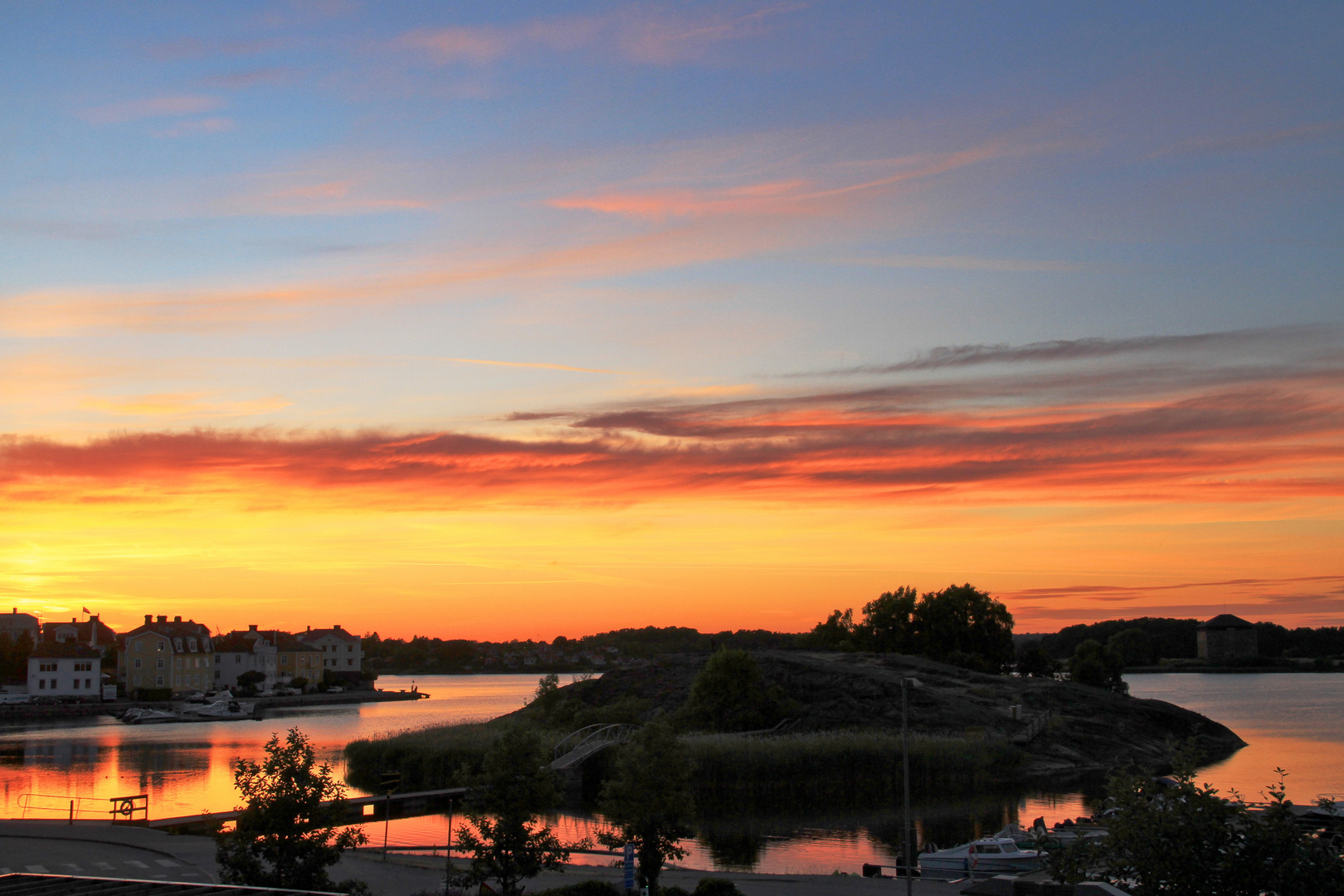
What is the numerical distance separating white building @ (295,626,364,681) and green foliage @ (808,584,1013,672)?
9411cm

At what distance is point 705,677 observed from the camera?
3565 inches

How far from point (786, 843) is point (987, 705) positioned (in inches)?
2128

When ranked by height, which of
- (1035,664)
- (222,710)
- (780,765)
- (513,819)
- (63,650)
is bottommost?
(222,710)

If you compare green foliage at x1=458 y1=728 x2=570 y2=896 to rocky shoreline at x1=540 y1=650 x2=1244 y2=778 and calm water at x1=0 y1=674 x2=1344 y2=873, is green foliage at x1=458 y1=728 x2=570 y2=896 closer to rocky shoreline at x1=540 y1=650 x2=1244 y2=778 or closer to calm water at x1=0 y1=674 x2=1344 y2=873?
calm water at x1=0 y1=674 x2=1344 y2=873

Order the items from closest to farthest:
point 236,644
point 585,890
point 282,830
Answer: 1. point 282,830
2. point 585,890
3. point 236,644

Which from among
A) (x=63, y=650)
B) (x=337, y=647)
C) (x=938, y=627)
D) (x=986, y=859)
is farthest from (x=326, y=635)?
(x=986, y=859)

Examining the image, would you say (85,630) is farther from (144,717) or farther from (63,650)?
(144,717)

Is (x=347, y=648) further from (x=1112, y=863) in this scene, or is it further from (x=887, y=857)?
(x=1112, y=863)

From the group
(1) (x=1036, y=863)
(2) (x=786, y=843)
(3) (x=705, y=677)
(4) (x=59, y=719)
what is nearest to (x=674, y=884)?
(1) (x=1036, y=863)

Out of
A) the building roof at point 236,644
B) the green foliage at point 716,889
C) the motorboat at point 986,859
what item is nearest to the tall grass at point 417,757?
the motorboat at point 986,859

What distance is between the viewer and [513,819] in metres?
28.4

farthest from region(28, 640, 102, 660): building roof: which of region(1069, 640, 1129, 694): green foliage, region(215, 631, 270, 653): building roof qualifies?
region(1069, 640, 1129, 694): green foliage

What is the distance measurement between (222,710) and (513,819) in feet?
349

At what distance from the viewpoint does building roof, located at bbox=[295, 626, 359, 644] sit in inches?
7461
